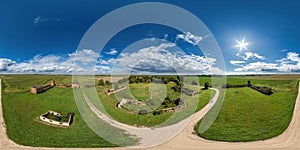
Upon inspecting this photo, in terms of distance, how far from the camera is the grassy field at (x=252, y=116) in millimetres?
25516

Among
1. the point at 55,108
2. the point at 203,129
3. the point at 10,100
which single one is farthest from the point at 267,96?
the point at 10,100

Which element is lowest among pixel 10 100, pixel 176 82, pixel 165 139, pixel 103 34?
pixel 165 139

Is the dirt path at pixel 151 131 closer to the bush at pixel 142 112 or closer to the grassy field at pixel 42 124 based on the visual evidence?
the grassy field at pixel 42 124

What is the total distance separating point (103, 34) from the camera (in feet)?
53.6

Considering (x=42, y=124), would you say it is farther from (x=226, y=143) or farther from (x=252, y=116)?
(x=252, y=116)

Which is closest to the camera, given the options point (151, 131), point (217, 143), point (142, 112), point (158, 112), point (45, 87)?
point (217, 143)

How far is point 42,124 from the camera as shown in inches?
1079

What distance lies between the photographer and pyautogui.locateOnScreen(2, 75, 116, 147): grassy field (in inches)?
909

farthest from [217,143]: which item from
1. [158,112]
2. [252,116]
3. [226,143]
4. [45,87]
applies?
[45,87]

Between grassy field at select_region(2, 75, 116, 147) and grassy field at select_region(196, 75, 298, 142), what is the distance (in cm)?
1206

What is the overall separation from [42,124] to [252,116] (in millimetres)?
25035

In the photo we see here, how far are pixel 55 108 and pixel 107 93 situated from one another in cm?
832

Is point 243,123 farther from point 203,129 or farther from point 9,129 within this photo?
point 9,129

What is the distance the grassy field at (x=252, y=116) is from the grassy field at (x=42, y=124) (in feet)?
39.6
